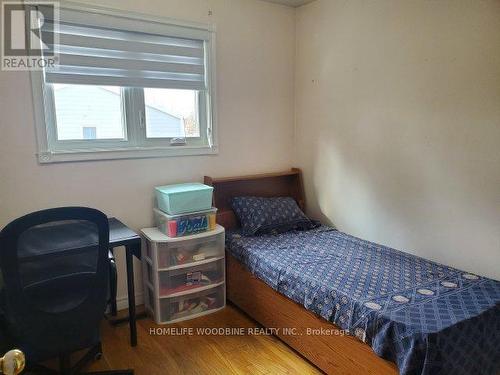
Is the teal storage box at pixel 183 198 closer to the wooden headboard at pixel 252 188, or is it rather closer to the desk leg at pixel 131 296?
the wooden headboard at pixel 252 188

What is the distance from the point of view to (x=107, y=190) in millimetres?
2574

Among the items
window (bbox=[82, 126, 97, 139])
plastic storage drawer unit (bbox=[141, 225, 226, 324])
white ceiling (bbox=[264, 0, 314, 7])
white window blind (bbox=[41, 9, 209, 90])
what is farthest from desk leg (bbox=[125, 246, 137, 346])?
white ceiling (bbox=[264, 0, 314, 7])

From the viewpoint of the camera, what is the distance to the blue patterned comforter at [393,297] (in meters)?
1.54

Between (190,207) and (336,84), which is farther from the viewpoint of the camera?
(336,84)

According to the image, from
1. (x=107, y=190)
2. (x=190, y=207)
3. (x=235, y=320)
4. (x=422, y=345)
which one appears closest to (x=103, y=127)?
(x=107, y=190)

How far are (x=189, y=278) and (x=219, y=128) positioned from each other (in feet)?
3.87

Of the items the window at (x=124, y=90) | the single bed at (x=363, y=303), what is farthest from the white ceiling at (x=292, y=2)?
the single bed at (x=363, y=303)

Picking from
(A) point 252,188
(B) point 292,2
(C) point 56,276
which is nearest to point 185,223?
(A) point 252,188

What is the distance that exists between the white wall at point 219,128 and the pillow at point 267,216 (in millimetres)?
318

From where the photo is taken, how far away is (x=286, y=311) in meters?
2.24

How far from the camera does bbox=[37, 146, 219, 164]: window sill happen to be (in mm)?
2354

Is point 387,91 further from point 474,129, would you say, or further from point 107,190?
point 107,190

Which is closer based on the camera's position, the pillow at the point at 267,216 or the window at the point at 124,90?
the window at the point at 124,90

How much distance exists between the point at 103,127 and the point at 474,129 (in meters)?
2.32
